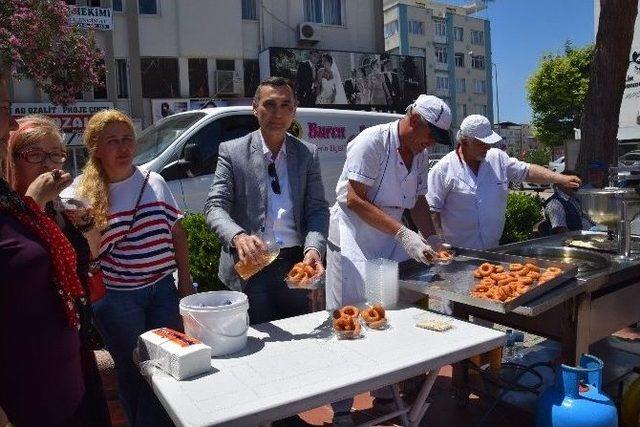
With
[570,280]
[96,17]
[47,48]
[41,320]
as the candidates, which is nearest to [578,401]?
[570,280]

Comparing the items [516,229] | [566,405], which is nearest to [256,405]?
[566,405]

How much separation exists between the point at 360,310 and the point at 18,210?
137 centimetres

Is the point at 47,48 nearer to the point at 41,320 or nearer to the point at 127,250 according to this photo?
the point at 127,250

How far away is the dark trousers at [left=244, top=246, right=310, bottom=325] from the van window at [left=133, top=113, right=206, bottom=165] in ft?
14.0

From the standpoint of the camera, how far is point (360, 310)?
7.64ft

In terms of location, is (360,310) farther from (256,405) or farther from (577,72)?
(577,72)

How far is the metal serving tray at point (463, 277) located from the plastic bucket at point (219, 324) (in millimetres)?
898

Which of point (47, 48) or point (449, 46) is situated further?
point (449, 46)

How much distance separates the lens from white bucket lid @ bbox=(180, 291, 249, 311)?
1.87m

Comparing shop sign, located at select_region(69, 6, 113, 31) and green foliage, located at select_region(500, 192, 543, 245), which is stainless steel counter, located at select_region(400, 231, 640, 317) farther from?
shop sign, located at select_region(69, 6, 113, 31)

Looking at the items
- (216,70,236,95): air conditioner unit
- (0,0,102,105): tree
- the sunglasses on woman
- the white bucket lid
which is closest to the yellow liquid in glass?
the white bucket lid

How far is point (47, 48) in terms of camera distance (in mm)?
10008

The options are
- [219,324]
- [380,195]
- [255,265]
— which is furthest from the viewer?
[380,195]

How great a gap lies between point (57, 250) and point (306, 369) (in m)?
0.88
